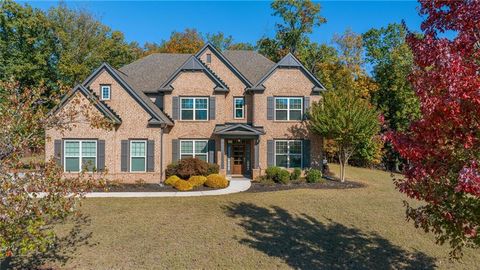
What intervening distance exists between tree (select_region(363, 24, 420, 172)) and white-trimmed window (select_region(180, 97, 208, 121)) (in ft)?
62.7

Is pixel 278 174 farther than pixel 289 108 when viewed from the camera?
No

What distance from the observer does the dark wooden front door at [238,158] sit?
73.3ft

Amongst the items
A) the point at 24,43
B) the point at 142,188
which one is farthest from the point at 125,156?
the point at 24,43

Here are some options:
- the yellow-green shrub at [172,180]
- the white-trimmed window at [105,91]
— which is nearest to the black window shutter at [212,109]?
the yellow-green shrub at [172,180]

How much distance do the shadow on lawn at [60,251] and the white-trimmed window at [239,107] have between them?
519 inches

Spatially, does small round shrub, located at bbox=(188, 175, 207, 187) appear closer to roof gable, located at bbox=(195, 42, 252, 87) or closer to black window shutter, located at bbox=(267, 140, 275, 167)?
black window shutter, located at bbox=(267, 140, 275, 167)

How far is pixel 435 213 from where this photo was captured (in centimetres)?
599

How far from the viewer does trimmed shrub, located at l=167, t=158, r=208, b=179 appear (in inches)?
737

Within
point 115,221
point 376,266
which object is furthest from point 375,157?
point 115,221

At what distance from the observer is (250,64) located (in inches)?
971

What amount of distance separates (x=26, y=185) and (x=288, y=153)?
17.9 meters

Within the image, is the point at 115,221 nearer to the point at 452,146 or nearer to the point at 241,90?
the point at 452,146

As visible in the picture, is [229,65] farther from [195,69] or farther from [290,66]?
[290,66]

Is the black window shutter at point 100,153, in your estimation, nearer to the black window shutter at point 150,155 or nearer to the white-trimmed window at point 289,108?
the black window shutter at point 150,155
